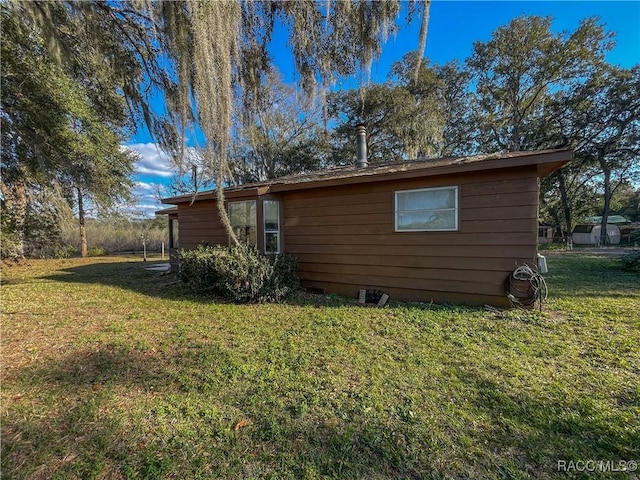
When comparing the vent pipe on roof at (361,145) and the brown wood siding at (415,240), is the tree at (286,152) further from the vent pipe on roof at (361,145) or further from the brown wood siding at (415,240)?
the brown wood siding at (415,240)

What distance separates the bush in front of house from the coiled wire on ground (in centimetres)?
376

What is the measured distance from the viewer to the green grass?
1.79 metres

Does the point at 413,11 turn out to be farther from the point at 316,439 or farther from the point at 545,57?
the point at 545,57

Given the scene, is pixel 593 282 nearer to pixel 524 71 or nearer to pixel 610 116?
pixel 524 71

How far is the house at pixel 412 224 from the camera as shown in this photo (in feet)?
14.9

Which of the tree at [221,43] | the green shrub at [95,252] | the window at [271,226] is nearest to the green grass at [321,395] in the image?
the tree at [221,43]

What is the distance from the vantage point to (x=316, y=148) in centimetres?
1642

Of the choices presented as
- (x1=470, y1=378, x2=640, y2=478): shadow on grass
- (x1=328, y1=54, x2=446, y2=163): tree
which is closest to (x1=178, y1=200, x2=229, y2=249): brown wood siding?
(x1=470, y1=378, x2=640, y2=478): shadow on grass

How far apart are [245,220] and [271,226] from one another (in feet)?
2.42

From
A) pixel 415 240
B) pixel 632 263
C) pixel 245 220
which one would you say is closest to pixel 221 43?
pixel 415 240

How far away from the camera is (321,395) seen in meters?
2.44

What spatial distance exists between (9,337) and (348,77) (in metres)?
5.08

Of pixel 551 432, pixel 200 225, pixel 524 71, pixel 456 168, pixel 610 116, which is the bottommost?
pixel 551 432

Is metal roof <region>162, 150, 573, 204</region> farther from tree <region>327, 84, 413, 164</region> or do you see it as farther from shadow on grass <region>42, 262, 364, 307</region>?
tree <region>327, 84, 413, 164</region>
